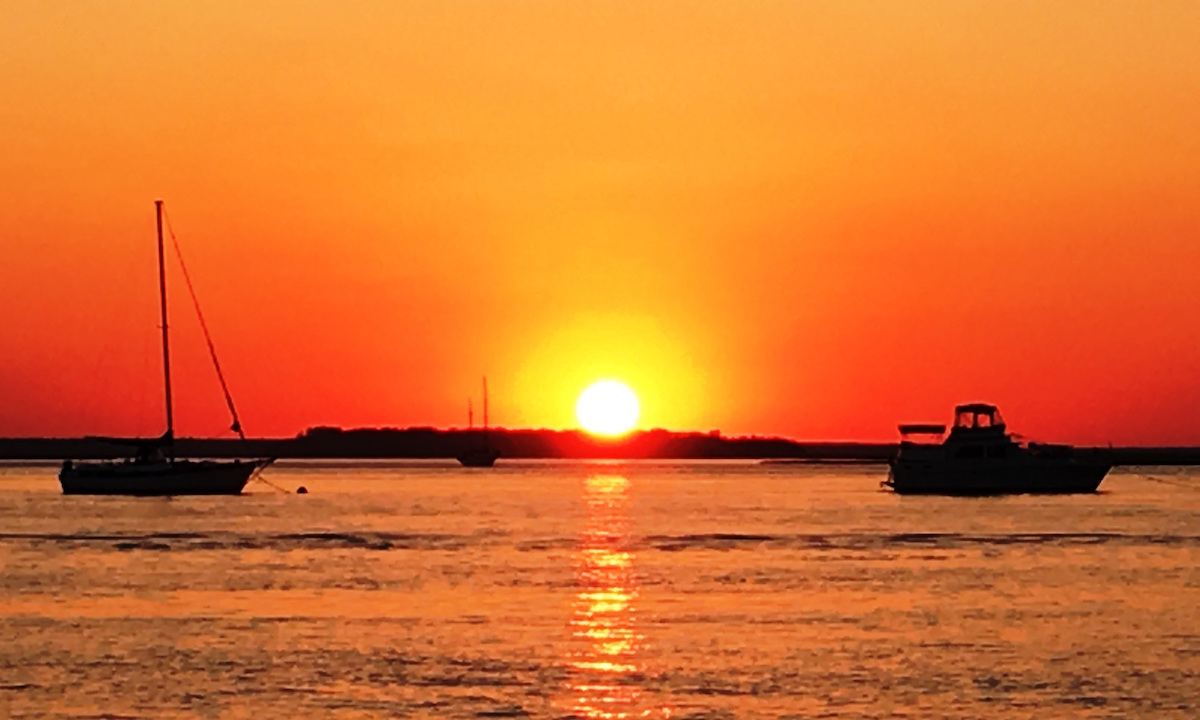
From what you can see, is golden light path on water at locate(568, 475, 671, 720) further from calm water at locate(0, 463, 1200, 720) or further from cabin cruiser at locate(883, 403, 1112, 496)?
cabin cruiser at locate(883, 403, 1112, 496)

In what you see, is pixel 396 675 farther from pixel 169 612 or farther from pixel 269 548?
pixel 269 548

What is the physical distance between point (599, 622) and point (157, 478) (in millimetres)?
84236

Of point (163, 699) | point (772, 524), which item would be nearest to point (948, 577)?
point (163, 699)

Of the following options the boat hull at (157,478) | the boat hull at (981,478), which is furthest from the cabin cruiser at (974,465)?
the boat hull at (157,478)

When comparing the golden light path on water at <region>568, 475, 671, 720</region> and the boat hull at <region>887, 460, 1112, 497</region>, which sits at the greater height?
the boat hull at <region>887, 460, 1112, 497</region>

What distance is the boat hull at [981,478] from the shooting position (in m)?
138

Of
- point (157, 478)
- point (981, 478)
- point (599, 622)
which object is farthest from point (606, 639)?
point (981, 478)

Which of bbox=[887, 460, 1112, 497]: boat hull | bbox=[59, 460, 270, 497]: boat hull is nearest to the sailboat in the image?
bbox=[59, 460, 270, 497]: boat hull

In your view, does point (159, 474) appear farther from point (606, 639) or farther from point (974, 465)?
point (606, 639)

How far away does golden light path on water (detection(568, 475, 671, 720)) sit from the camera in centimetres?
3881

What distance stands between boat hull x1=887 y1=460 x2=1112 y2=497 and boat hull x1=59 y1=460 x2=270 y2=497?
142 feet

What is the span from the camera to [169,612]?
56.6 meters

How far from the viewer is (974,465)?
138250mm

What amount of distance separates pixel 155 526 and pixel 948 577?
5016cm
